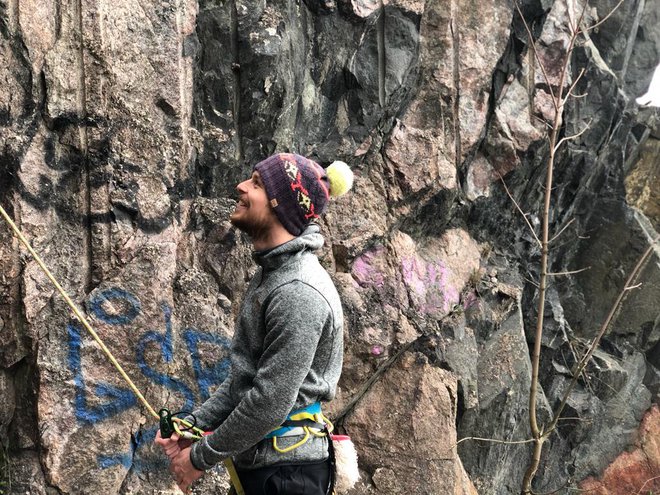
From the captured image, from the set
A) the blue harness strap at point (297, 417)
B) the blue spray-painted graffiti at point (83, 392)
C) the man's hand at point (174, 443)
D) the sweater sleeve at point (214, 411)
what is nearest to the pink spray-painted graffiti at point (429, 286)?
the blue spray-painted graffiti at point (83, 392)

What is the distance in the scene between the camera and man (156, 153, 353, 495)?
8.32 ft

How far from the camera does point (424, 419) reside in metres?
6.87

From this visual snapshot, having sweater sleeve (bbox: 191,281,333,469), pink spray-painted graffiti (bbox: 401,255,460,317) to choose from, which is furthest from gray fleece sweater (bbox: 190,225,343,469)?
pink spray-painted graffiti (bbox: 401,255,460,317)

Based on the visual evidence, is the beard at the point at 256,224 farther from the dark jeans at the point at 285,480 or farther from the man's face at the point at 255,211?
the dark jeans at the point at 285,480

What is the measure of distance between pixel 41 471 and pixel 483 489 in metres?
5.51

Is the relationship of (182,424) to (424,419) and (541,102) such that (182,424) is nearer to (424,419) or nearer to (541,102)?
(424,419)

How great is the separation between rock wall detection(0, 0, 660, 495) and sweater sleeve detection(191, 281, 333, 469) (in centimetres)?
270

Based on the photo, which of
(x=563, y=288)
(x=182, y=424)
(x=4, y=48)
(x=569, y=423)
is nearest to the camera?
(x=182, y=424)

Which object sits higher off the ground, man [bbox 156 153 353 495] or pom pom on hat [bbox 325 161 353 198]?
pom pom on hat [bbox 325 161 353 198]

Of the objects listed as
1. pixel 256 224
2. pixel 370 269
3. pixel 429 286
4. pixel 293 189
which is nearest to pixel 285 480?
pixel 256 224

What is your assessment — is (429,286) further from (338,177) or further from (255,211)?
(255,211)

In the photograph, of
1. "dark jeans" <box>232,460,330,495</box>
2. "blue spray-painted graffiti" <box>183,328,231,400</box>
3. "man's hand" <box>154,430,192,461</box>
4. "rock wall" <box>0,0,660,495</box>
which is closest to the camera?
"dark jeans" <box>232,460,330,495</box>

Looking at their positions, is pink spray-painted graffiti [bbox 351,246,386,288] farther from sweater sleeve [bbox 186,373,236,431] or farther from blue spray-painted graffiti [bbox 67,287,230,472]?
sweater sleeve [bbox 186,373,236,431]

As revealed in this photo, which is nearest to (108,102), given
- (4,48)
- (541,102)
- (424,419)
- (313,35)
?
(4,48)
